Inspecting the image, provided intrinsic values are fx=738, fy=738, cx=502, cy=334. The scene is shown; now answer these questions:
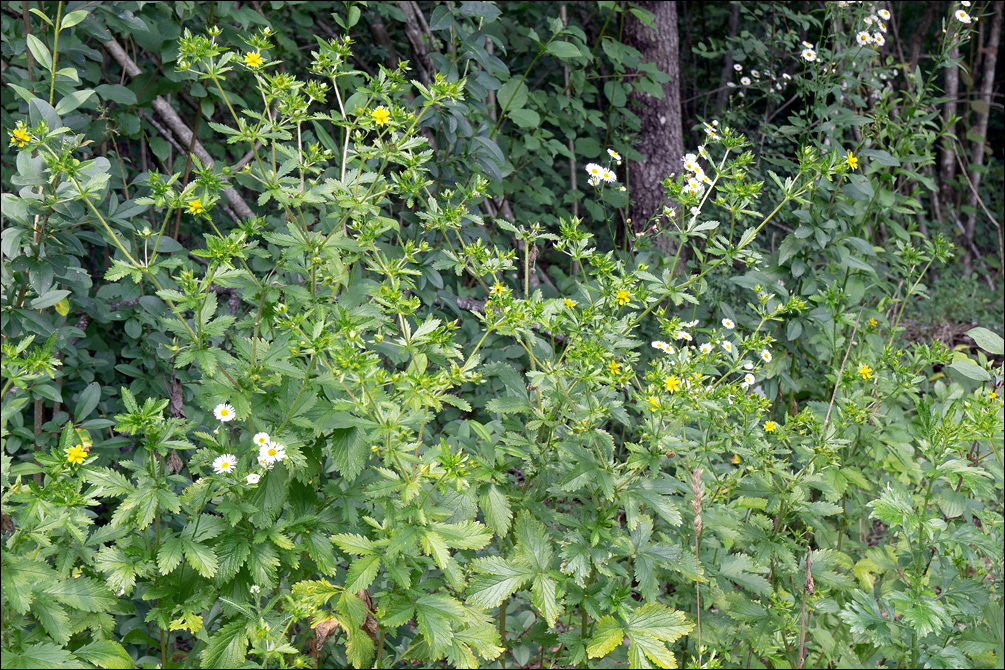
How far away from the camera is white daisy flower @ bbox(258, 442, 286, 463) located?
58.2 inches

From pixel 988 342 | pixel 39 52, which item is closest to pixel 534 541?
pixel 988 342

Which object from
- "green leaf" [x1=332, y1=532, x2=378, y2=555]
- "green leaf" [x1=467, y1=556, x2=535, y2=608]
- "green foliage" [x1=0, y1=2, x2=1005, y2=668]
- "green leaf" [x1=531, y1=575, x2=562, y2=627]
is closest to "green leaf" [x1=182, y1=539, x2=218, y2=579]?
"green foliage" [x1=0, y1=2, x2=1005, y2=668]

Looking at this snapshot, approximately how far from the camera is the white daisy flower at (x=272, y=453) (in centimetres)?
148

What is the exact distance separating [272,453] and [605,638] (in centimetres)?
84

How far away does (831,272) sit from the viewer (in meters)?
2.95

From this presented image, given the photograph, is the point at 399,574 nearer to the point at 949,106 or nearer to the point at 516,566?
the point at 516,566

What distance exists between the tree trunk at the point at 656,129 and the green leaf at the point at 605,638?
8.43 feet

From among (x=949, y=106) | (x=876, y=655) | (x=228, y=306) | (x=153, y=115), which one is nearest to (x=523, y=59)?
(x=153, y=115)

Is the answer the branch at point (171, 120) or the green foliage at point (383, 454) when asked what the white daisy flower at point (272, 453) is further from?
the branch at point (171, 120)

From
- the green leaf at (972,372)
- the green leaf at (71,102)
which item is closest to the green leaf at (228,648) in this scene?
the green leaf at (71,102)

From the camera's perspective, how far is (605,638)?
5.46ft

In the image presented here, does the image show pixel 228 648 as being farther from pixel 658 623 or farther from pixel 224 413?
pixel 658 623

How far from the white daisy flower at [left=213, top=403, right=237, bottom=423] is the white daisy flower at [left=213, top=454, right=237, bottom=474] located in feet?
0.27

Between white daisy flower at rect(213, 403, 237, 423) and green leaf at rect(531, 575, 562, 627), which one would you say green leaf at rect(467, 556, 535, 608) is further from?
white daisy flower at rect(213, 403, 237, 423)
